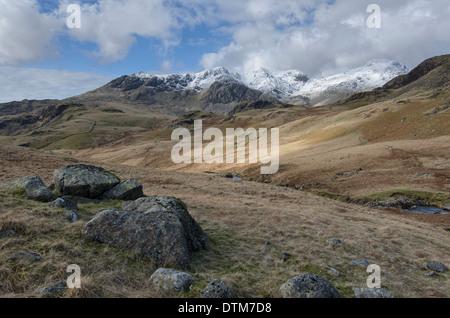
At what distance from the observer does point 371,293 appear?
8922mm

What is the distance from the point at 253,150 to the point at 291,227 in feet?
233

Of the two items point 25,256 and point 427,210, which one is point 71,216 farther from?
point 427,210

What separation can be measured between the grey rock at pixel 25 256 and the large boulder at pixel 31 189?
7573 mm

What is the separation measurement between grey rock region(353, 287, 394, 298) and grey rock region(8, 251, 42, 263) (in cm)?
1107

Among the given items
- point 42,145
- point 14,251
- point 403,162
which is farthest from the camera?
point 42,145

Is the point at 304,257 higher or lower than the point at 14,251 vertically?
lower

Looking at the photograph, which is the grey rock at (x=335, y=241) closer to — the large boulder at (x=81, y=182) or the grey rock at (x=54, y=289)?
the grey rock at (x=54, y=289)

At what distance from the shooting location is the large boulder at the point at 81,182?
16281 mm

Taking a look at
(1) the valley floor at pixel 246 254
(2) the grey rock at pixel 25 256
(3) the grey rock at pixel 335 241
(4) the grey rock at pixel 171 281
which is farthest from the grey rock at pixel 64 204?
(3) the grey rock at pixel 335 241

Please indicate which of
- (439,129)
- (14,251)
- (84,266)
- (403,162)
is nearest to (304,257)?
(84,266)

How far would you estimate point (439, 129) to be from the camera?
196ft

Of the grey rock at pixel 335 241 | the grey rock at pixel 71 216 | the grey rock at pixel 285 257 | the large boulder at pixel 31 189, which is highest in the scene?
the large boulder at pixel 31 189

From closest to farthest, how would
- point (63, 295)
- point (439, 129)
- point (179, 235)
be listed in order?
point (63, 295) → point (179, 235) → point (439, 129)
